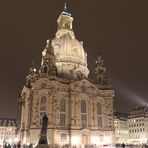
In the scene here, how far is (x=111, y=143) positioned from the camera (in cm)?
7325

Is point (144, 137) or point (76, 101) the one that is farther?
point (144, 137)

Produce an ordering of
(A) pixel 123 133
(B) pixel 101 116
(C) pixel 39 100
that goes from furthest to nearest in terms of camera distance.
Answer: (A) pixel 123 133 → (B) pixel 101 116 → (C) pixel 39 100

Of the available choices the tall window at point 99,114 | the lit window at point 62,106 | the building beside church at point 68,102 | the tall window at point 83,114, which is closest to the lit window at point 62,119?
the building beside church at point 68,102

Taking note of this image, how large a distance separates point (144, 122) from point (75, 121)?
51.5 m

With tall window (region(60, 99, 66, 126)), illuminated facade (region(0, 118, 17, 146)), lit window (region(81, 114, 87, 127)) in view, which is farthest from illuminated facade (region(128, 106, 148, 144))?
illuminated facade (region(0, 118, 17, 146))

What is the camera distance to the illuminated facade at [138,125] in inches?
4355

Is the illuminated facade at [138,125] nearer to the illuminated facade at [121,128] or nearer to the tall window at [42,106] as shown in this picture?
the illuminated facade at [121,128]

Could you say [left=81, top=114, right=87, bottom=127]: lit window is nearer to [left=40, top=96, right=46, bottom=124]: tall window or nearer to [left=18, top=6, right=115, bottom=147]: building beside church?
[left=18, top=6, right=115, bottom=147]: building beside church

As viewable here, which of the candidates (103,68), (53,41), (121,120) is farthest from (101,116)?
(121,120)

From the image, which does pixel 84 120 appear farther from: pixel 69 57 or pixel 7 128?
pixel 7 128

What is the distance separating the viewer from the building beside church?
68.0m

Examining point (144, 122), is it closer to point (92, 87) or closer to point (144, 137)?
point (144, 137)

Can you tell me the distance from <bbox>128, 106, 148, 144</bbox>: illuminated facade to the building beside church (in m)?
39.5

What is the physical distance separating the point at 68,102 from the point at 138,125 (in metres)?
54.5
